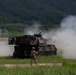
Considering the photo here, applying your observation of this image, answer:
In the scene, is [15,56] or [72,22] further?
[72,22]

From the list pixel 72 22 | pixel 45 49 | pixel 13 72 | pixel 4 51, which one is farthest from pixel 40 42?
pixel 13 72

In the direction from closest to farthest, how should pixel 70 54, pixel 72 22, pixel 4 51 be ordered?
pixel 70 54, pixel 4 51, pixel 72 22

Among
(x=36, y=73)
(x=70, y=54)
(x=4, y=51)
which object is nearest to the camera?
(x=36, y=73)

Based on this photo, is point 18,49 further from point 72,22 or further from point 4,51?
point 72,22

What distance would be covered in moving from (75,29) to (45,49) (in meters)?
9.35

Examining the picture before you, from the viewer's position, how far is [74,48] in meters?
57.0

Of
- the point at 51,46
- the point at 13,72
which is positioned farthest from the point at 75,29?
the point at 13,72

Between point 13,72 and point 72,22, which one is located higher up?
A: point 72,22

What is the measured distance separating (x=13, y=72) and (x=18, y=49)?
27.9 m

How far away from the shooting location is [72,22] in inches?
2739

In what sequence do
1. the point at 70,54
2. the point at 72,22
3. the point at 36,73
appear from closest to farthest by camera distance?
1. the point at 36,73
2. the point at 70,54
3. the point at 72,22

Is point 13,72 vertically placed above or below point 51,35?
below

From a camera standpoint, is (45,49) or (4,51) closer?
(45,49)

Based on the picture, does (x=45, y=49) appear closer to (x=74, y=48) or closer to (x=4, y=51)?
(x=74, y=48)
